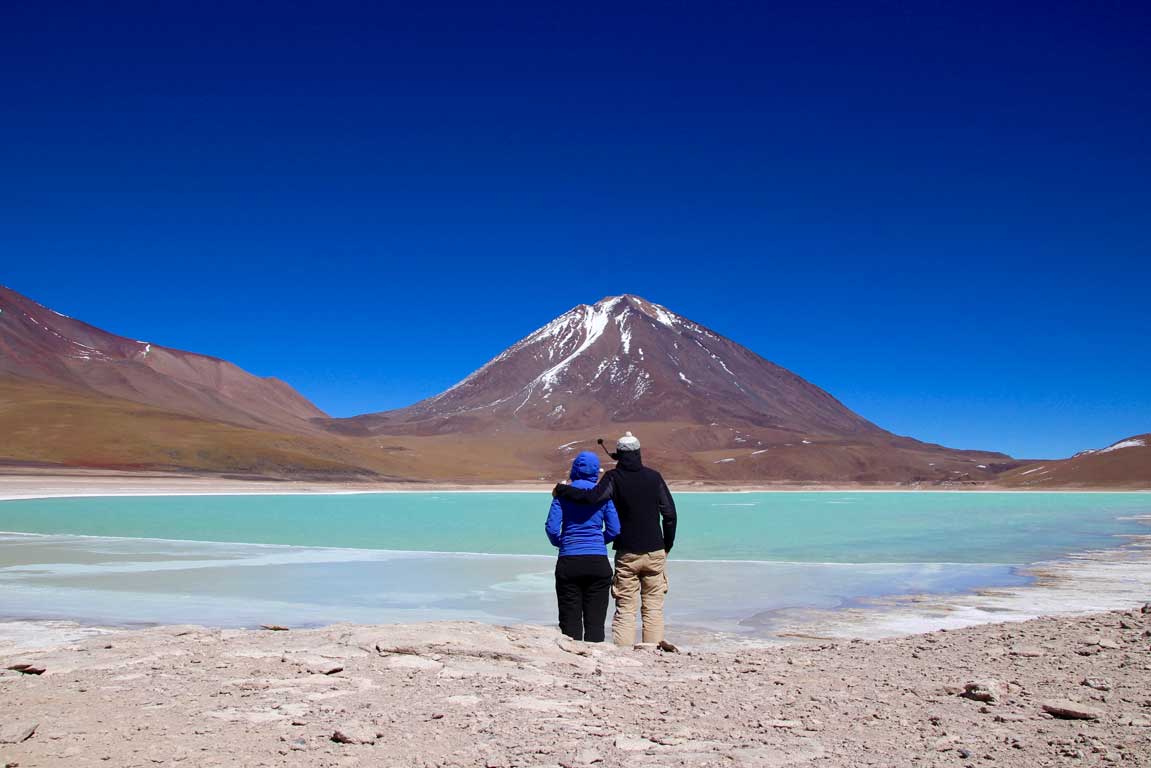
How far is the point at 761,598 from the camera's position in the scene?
35.4 feet

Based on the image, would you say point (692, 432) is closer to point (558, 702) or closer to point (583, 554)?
point (583, 554)

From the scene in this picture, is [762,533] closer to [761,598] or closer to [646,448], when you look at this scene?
[761,598]

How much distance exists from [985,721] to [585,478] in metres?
2.98

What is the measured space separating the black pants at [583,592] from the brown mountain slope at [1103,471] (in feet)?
297

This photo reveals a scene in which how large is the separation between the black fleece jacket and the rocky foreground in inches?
32.7

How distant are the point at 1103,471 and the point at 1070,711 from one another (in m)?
99.6

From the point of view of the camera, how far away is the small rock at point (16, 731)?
12.6 feet

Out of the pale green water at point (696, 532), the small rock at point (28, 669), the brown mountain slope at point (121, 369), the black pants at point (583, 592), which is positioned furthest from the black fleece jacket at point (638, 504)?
the brown mountain slope at point (121, 369)

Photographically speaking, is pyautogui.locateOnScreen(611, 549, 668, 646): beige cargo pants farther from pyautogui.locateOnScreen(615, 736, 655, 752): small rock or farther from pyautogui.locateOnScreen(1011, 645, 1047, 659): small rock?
pyautogui.locateOnScreen(615, 736, 655, 752): small rock

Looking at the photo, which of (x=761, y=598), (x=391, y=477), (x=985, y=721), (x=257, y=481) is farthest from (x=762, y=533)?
(x=391, y=477)

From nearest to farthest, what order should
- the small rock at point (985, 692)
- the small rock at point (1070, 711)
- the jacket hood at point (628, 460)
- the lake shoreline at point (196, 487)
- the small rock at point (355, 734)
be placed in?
the small rock at point (355, 734) < the small rock at point (1070, 711) < the small rock at point (985, 692) < the jacket hood at point (628, 460) < the lake shoreline at point (196, 487)

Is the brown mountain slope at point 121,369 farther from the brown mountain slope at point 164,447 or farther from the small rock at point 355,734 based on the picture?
the small rock at point 355,734

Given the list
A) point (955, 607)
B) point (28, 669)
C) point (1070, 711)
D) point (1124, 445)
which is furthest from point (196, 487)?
point (1124, 445)

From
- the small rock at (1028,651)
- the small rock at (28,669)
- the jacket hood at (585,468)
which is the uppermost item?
the jacket hood at (585,468)
